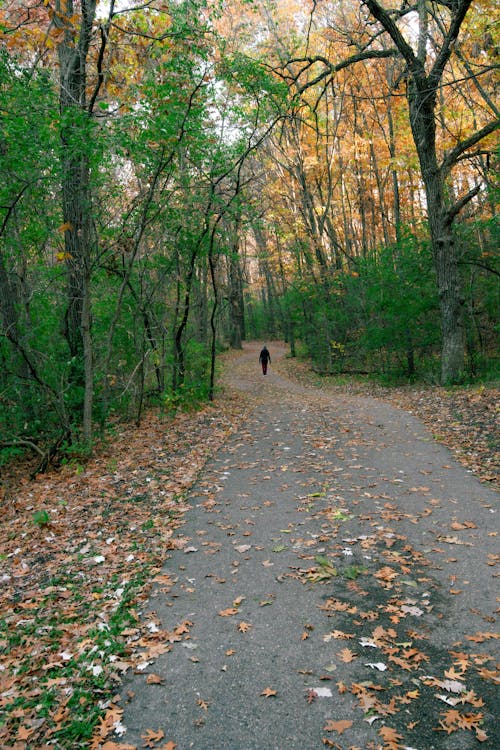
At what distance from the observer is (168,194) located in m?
10.5

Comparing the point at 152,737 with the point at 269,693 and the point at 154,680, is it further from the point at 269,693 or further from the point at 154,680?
the point at 269,693

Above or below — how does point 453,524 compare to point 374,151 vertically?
below

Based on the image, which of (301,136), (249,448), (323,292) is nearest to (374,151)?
(301,136)

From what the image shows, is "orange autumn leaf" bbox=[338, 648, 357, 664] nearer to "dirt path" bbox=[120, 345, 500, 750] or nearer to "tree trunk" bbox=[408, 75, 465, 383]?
"dirt path" bbox=[120, 345, 500, 750]

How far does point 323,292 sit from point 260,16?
10987 millimetres

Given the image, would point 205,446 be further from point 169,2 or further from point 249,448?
point 169,2

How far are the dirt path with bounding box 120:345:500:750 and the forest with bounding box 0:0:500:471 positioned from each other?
16.0 ft

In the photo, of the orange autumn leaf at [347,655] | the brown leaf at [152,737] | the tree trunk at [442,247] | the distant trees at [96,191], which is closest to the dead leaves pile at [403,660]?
the orange autumn leaf at [347,655]

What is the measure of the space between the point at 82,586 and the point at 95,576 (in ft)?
0.64

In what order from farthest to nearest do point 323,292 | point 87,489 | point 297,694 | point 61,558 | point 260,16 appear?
1. point 323,292
2. point 260,16
3. point 87,489
4. point 61,558
5. point 297,694

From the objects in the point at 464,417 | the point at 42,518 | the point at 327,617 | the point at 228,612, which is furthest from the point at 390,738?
the point at 464,417

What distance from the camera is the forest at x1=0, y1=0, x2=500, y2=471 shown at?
8.36 meters

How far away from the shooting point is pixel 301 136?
895 inches

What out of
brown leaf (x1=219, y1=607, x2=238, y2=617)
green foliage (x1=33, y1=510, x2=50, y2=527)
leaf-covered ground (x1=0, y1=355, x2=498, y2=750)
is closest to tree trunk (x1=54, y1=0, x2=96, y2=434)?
leaf-covered ground (x1=0, y1=355, x2=498, y2=750)
